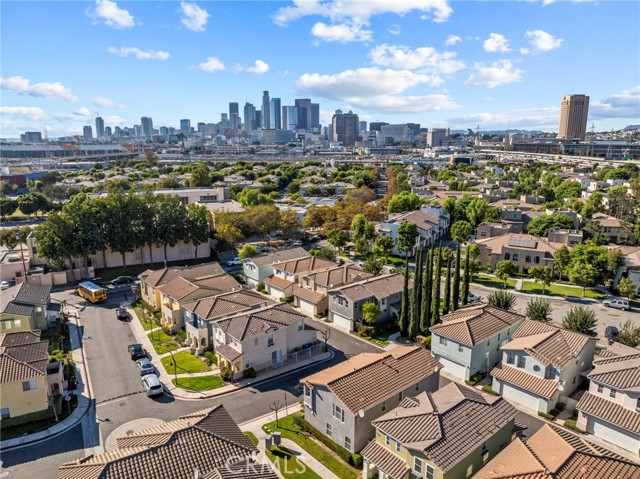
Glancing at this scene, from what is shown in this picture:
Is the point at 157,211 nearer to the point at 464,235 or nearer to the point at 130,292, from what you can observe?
the point at 130,292

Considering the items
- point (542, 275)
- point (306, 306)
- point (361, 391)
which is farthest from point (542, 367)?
point (542, 275)

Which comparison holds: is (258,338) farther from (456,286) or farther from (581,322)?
(581,322)

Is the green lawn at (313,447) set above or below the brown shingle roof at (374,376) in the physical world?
below

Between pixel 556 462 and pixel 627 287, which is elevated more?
pixel 556 462

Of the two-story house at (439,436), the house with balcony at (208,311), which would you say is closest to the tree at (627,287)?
the two-story house at (439,436)

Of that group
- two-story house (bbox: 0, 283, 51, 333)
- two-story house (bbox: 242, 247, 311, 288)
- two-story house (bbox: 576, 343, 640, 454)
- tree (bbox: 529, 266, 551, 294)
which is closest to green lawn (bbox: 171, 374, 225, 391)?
two-story house (bbox: 0, 283, 51, 333)

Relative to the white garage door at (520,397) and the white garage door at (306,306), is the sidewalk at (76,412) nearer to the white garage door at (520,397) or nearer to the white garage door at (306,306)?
the white garage door at (306,306)

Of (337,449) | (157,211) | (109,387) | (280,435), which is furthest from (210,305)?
(157,211)

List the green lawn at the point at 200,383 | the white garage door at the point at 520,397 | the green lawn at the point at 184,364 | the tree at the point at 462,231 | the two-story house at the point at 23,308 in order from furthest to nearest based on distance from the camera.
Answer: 1. the tree at the point at 462,231
2. the two-story house at the point at 23,308
3. the green lawn at the point at 184,364
4. the green lawn at the point at 200,383
5. the white garage door at the point at 520,397
